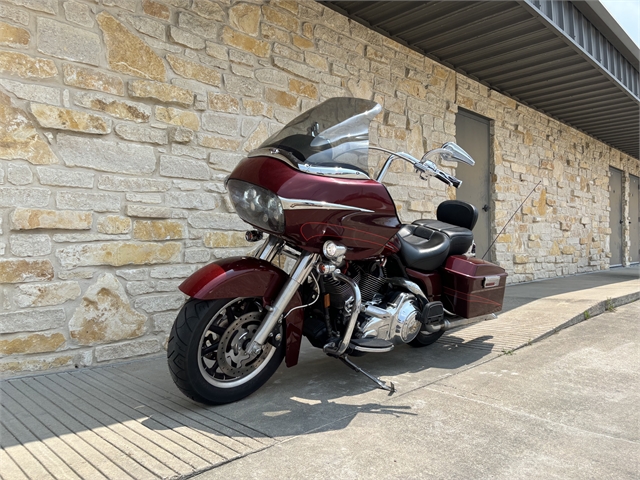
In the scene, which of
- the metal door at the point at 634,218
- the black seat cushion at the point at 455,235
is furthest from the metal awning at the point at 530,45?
the metal door at the point at 634,218

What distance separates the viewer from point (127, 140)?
12.1ft

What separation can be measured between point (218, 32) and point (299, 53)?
969 millimetres

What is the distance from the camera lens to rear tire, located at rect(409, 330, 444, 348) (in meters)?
3.88

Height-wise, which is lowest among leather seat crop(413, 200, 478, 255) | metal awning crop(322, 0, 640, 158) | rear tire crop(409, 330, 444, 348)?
rear tire crop(409, 330, 444, 348)

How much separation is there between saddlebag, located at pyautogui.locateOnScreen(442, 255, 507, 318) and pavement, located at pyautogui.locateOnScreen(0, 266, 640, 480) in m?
0.36

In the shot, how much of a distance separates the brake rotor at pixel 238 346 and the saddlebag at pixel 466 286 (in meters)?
1.70

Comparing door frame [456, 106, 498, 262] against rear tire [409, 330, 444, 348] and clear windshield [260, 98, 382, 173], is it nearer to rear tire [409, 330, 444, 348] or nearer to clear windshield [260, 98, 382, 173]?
rear tire [409, 330, 444, 348]

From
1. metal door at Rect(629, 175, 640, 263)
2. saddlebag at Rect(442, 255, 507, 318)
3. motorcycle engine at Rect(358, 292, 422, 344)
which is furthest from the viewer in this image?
metal door at Rect(629, 175, 640, 263)

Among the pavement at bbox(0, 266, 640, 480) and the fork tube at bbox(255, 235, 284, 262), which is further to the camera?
the fork tube at bbox(255, 235, 284, 262)

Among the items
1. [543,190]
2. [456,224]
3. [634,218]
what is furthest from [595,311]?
[634,218]

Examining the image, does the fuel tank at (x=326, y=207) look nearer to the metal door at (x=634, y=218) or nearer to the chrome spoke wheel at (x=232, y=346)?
the chrome spoke wheel at (x=232, y=346)

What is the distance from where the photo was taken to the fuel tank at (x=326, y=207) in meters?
2.51

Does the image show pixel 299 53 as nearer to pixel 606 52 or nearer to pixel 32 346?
pixel 32 346

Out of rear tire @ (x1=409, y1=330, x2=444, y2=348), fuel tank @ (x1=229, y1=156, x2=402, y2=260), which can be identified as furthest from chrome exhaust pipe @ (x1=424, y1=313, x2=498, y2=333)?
fuel tank @ (x1=229, y1=156, x2=402, y2=260)
